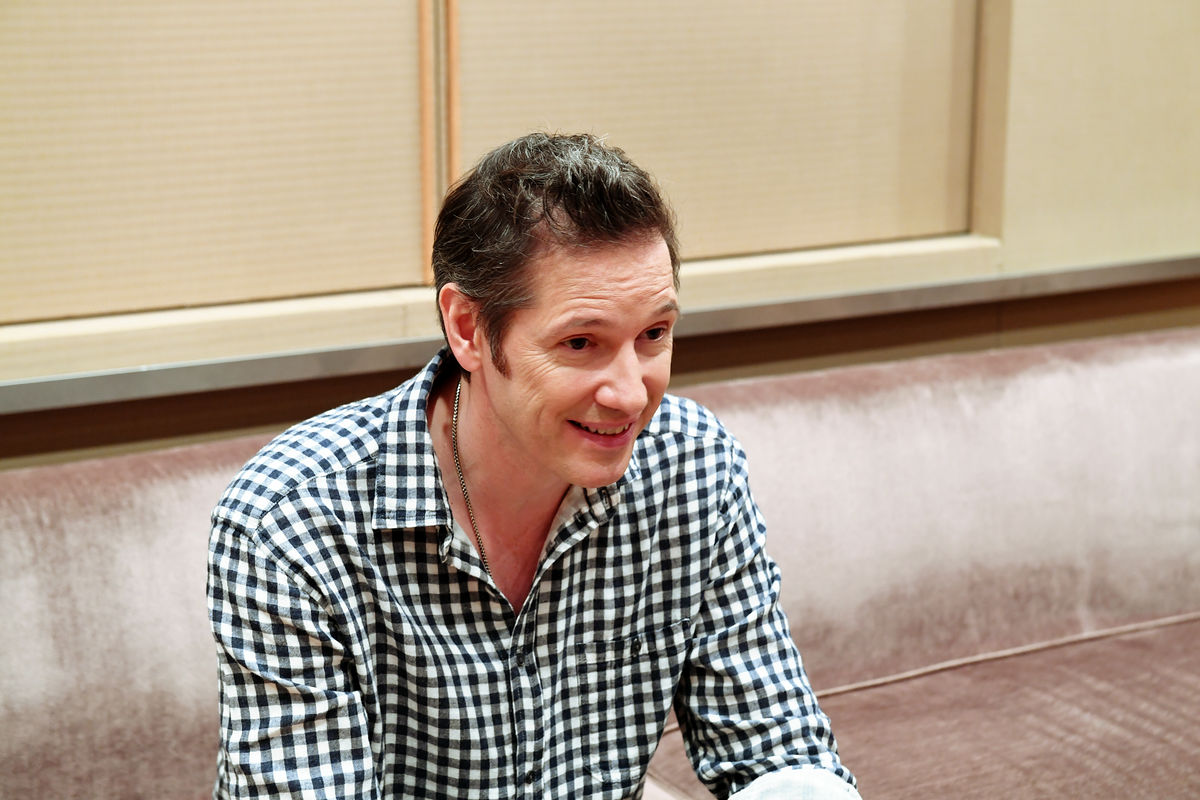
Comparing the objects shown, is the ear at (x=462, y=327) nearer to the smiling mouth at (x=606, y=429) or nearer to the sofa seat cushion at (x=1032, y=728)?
the smiling mouth at (x=606, y=429)

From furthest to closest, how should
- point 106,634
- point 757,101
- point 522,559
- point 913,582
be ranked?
point 757,101 < point 913,582 < point 106,634 < point 522,559

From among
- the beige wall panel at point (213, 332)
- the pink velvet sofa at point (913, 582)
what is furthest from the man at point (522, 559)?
the beige wall panel at point (213, 332)

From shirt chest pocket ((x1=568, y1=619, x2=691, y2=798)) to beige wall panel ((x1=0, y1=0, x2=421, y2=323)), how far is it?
2.88 ft

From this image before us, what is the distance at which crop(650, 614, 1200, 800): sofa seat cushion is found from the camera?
1.97 meters

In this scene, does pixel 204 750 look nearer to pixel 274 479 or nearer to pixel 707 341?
pixel 274 479

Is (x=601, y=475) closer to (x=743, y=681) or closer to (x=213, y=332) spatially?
(x=743, y=681)

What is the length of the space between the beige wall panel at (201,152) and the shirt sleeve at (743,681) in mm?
825

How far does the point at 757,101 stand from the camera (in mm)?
2477

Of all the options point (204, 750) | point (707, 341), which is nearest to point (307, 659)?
point (204, 750)

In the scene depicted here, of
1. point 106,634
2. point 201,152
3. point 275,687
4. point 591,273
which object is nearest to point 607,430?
point 591,273

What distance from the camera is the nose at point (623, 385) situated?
4.49 ft

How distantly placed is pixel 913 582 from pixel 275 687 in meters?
1.31

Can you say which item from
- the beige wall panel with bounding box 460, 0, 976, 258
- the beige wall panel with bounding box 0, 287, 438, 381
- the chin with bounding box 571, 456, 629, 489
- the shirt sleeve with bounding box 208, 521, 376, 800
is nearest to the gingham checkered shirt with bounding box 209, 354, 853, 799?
the shirt sleeve with bounding box 208, 521, 376, 800

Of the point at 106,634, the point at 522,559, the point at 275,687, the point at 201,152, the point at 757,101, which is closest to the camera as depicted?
the point at 275,687
